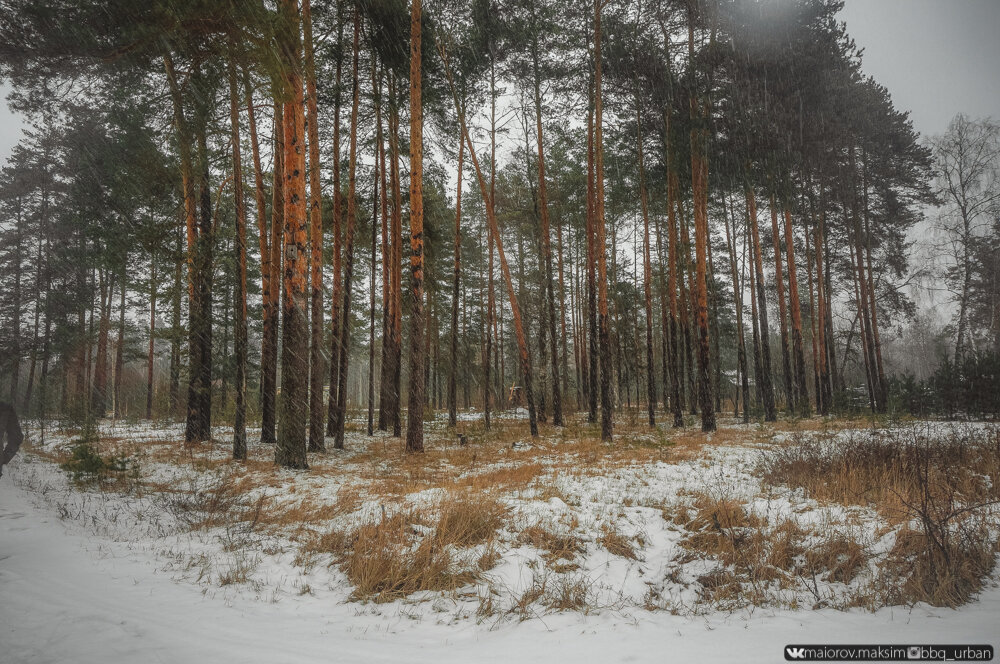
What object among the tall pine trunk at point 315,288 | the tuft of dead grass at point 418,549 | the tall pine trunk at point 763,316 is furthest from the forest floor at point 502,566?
the tall pine trunk at point 763,316

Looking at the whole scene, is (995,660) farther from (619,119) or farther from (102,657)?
(619,119)

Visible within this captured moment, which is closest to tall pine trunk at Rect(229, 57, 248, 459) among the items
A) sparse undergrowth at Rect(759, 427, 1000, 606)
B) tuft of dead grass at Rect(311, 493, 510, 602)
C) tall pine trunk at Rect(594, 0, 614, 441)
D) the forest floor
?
the forest floor

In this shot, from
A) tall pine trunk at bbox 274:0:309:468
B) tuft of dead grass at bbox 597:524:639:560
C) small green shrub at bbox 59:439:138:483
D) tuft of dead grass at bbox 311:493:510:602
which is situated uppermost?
tall pine trunk at bbox 274:0:309:468

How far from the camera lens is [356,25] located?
10656 mm

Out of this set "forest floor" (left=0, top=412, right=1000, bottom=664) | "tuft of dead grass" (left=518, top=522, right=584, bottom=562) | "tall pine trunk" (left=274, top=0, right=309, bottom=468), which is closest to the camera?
"forest floor" (left=0, top=412, right=1000, bottom=664)

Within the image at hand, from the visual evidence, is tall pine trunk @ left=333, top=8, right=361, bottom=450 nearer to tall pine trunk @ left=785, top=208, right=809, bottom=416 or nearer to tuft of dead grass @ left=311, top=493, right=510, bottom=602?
tuft of dead grass @ left=311, top=493, right=510, bottom=602

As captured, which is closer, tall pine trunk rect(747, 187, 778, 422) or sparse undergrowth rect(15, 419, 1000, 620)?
sparse undergrowth rect(15, 419, 1000, 620)

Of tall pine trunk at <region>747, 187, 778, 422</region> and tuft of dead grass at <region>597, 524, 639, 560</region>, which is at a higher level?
tall pine trunk at <region>747, 187, 778, 422</region>

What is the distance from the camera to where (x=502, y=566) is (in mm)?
3414

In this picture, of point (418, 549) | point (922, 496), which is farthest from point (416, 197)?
point (922, 496)

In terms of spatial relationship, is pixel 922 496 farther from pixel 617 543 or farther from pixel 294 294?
pixel 294 294

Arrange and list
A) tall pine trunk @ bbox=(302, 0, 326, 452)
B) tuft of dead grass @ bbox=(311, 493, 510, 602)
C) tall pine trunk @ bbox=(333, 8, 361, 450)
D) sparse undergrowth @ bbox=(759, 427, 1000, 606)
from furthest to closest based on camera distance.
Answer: tall pine trunk @ bbox=(333, 8, 361, 450) < tall pine trunk @ bbox=(302, 0, 326, 452) < tuft of dead grass @ bbox=(311, 493, 510, 602) < sparse undergrowth @ bbox=(759, 427, 1000, 606)

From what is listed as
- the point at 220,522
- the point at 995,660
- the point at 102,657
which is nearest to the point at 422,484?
the point at 220,522

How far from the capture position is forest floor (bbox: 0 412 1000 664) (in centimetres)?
237
